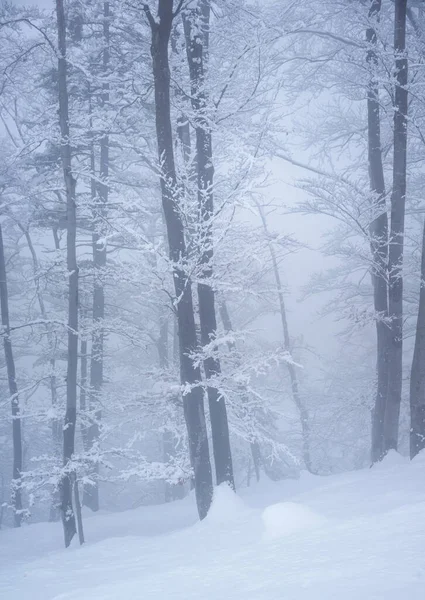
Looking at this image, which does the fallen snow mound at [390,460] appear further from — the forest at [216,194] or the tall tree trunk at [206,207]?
the tall tree trunk at [206,207]

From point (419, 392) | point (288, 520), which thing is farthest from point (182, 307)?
point (419, 392)

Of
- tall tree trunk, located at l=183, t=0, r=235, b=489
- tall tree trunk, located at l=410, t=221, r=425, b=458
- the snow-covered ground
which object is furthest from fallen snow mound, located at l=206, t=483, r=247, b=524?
tall tree trunk, located at l=410, t=221, r=425, b=458

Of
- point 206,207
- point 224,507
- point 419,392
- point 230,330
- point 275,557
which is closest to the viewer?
point 275,557

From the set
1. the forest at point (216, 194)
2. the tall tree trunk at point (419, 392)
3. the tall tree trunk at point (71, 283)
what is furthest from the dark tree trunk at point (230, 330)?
the tall tree trunk at point (71, 283)

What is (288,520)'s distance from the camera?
4219 millimetres

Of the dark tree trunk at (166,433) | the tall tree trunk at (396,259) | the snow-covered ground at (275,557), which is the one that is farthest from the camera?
the dark tree trunk at (166,433)

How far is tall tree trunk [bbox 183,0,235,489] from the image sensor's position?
7.07 meters

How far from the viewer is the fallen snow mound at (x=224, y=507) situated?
5.51 m

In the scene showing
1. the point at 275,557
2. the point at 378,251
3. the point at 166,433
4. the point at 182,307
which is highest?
the point at 378,251

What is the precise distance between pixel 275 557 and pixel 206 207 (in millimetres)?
4914

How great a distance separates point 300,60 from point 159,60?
488 centimetres

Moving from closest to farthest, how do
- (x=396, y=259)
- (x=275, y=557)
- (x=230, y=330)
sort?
1. (x=275, y=557)
2. (x=230, y=330)
3. (x=396, y=259)

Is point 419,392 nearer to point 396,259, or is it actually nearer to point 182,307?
point 396,259

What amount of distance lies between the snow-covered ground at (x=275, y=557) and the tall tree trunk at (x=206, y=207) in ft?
3.40
